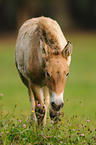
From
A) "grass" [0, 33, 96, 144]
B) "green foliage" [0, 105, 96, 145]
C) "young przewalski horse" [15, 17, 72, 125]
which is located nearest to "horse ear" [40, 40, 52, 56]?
"young przewalski horse" [15, 17, 72, 125]

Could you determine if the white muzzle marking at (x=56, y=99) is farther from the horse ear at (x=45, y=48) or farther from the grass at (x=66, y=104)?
the horse ear at (x=45, y=48)

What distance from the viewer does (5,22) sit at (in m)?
43.1

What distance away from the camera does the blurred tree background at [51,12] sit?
41156 mm

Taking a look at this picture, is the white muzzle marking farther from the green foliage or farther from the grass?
the green foliage

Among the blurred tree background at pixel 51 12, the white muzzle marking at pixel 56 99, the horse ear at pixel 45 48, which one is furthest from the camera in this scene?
the blurred tree background at pixel 51 12

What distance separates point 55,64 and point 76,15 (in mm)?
38395

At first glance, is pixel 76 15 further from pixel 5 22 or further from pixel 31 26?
pixel 31 26

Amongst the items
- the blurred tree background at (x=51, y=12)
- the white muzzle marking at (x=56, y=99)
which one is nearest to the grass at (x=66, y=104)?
the white muzzle marking at (x=56, y=99)

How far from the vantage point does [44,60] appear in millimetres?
6562

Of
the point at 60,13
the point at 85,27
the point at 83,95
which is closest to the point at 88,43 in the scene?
the point at 85,27

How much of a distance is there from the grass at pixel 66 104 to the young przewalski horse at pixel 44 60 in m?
0.27

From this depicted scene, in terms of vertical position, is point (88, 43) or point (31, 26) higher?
point (88, 43)

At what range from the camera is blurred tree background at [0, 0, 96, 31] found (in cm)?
4116

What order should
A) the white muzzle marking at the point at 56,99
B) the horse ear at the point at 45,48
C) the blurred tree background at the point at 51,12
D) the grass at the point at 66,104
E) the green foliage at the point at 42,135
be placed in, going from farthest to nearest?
the blurred tree background at the point at 51,12 → the horse ear at the point at 45,48 → the white muzzle marking at the point at 56,99 → the grass at the point at 66,104 → the green foliage at the point at 42,135
